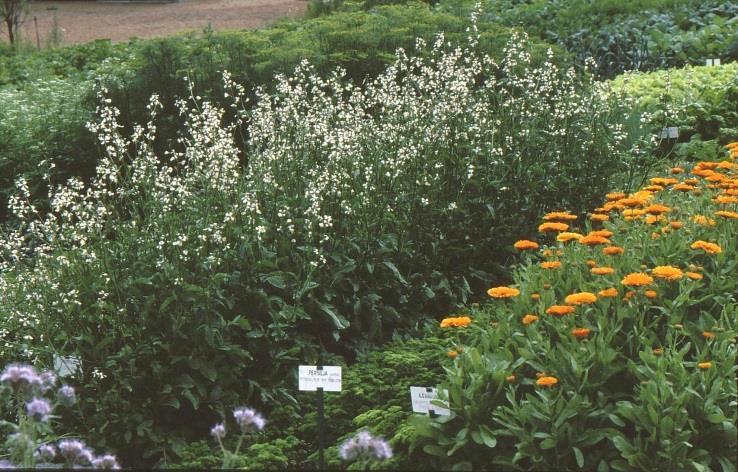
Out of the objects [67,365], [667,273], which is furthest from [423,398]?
[67,365]

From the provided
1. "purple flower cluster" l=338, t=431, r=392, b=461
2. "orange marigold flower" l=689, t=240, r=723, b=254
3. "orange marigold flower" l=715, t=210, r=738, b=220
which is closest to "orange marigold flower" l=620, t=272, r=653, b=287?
"orange marigold flower" l=689, t=240, r=723, b=254

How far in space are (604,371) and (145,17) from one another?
18977 millimetres

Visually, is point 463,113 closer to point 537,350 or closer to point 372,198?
point 372,198

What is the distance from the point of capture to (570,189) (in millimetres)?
6496

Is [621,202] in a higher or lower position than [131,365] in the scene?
higher

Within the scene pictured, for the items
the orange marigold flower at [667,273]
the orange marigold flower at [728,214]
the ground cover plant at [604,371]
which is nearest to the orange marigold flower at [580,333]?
the ground cover plant at [604,371]

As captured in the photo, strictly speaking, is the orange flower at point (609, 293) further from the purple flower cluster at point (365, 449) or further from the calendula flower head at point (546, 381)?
the purple flower cluster at point (365, 449)

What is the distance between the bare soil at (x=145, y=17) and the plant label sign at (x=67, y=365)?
1417 centimetres

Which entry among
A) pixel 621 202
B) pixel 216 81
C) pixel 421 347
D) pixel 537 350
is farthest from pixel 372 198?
pixel 216 81

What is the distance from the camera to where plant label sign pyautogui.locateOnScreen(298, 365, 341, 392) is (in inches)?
151

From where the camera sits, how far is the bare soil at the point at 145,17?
1956 cm

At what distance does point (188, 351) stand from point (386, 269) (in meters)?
1.23

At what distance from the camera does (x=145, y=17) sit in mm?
21406

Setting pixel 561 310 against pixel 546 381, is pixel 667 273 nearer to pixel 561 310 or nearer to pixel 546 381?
pixel 561 310
